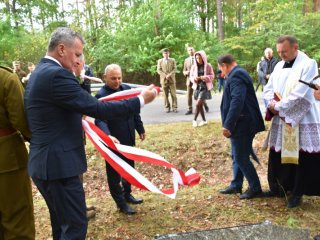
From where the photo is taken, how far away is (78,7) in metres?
28.8

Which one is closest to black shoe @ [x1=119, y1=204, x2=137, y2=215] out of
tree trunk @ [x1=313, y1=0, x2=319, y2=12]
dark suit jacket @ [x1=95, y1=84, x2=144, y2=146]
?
dark suit jacket @ [x1=95, y1=84, x2=144, y2=146]

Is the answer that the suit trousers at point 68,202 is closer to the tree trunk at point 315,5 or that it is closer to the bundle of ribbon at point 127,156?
the bundle of ribbon at point 127,156

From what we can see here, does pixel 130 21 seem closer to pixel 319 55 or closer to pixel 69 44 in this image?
pixel 319 55

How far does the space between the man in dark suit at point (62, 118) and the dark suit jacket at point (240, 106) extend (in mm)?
1924

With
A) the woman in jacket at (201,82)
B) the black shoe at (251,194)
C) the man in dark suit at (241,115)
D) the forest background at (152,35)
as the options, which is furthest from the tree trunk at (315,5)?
the black shoe at (251,194)

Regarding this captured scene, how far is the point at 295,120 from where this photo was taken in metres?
4.32

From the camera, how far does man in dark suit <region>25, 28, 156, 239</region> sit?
274cm

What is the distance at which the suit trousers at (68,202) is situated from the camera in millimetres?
2924

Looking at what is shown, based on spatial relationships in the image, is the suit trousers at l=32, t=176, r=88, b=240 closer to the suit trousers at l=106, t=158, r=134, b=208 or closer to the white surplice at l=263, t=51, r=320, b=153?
the suit trousers at l=106, t=158, r=134, b=208

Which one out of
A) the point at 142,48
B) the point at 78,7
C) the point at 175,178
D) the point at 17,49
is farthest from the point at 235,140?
the point at 78,7

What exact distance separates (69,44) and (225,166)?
5.33 meters

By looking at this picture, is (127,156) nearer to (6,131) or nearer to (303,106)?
(6,131)

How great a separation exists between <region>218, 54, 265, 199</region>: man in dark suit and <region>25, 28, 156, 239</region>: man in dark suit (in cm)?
194

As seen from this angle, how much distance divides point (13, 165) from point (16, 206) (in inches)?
15.6
